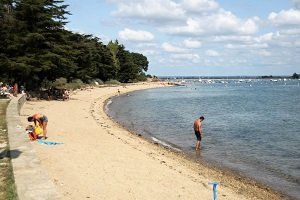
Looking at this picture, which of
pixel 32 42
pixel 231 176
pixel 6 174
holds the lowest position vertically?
pixel 231 176

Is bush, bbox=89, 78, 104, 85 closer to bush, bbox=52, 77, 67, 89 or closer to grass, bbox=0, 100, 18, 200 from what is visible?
bush, bbox=52, 77, 67, 89

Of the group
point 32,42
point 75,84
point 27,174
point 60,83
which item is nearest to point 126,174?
point 27,174

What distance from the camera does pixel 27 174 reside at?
9.53 metres

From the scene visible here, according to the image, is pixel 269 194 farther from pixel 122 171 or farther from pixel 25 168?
pixel 25 168

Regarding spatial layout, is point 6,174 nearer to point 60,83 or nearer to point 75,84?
point 60,83

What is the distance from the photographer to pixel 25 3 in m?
38.5

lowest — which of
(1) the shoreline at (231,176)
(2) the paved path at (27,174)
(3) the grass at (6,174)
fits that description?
(1) the shoreline at (231,176)

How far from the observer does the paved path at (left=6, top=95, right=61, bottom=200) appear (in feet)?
26.6

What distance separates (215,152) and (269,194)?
8.22 meters

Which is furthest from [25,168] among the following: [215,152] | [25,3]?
[25,3]

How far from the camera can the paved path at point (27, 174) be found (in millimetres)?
8102

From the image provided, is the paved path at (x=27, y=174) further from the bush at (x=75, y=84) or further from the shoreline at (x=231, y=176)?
the bush at (x=75, y=84)

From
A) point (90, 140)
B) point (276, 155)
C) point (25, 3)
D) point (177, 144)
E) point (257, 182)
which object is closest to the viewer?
point (257, 182)

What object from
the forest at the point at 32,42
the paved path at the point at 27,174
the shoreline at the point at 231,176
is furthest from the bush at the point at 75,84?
the paved path at the point at 27,174
